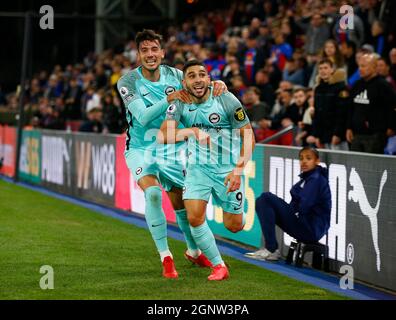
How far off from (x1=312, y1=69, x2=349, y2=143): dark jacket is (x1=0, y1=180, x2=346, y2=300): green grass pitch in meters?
2.42

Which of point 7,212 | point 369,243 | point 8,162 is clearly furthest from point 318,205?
point 8,162

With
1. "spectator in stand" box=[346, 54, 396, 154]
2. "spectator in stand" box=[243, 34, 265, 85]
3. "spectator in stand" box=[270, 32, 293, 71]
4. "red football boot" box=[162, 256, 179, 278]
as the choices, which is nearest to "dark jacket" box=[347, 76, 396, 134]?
"spectator in stand" box=[346, 54, 396, 154]

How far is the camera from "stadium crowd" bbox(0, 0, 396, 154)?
1146 centimetres

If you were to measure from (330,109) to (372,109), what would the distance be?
111 centimetres

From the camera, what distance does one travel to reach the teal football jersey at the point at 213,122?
8555mm

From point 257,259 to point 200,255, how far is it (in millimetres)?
1082

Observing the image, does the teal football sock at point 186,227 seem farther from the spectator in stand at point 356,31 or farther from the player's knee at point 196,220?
the spectator in stand at point 356,31

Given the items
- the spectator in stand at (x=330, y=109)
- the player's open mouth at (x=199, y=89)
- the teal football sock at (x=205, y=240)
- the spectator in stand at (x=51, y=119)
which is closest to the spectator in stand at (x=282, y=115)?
the spectator in stand at (x=330, y=109)

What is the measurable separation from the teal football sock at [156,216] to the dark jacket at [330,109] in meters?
3.90

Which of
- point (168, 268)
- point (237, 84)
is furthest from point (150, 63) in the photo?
point (237, 84)

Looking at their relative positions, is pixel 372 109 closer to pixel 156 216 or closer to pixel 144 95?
pixel 144 95

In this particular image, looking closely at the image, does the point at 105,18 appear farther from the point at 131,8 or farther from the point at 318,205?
the point at 318,205

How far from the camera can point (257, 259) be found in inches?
407

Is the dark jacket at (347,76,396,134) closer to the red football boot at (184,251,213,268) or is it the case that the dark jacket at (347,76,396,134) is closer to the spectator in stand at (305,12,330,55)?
the red football boot at (184,251,213,268)
